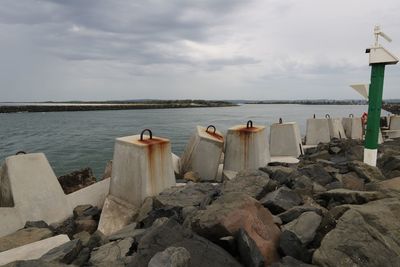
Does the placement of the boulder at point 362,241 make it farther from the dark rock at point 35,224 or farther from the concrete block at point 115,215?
the dark rock at point 35,224

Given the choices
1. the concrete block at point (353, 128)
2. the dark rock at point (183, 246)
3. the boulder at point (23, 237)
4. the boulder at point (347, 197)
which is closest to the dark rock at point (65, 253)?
the dark rock at point (183, 246)

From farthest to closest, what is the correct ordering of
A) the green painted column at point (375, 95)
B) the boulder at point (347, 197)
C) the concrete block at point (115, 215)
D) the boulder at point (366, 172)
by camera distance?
the green painted column at point (375, 95) → the boulder at point (366, 172) → the concrete block at point (115, 215) → the boulder at point (347, 197)

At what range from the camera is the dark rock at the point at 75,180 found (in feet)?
26.7

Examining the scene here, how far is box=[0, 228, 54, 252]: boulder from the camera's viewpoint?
166 inches

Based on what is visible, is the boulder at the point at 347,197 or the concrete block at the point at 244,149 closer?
the boulder at the point at 347,197

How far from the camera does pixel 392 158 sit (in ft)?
24.1

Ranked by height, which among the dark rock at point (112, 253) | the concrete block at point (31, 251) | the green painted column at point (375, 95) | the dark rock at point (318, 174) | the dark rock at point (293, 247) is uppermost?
the green painted column at point (375, 95)

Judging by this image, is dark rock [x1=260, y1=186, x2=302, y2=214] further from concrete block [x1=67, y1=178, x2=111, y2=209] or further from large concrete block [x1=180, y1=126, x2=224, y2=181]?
large concrete block [x1=180, y1=126, x2=224, y2=181]

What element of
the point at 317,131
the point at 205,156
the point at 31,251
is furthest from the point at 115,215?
the point at 317,131

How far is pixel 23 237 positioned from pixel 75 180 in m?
4.01

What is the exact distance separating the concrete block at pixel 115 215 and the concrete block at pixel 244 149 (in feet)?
9.94

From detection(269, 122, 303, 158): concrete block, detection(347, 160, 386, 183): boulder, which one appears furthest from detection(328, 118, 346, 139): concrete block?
detection(347, 160, 386, 183): boulder

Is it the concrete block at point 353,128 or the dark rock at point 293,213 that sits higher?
the dark rock at point 293,213

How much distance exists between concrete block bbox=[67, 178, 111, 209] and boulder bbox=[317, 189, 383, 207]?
374 centimetres
